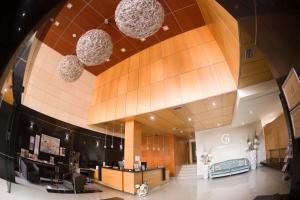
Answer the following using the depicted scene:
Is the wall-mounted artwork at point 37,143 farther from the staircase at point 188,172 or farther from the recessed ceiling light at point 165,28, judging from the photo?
the recessed ceiling light at point 165,28

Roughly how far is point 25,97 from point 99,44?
30 cm

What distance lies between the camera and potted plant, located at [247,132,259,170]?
679 millimetres

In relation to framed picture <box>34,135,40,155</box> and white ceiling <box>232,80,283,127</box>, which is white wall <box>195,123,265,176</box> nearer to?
white ceiling <box>232,80,283,127</box>

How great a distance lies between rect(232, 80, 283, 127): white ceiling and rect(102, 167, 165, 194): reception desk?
→ 398mm

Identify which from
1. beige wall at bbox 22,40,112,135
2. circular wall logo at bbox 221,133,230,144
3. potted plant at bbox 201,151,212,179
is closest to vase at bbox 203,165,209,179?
potted plant at bbox 201,151,212,179

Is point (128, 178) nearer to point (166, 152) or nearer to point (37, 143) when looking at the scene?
point (166, 152)

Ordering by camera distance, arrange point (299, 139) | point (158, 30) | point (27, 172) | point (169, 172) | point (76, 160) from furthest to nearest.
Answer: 1. point (158, 30)
2. point (169, 172)
3. point (76, 160)
4. point (27, 172)
5. point (299, 139)

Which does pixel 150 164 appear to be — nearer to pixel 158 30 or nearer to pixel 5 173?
pixel 5 173

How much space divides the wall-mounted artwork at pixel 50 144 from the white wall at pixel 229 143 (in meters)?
0.50

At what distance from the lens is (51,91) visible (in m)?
0.77

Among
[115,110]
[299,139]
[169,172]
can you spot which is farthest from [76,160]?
[299,139]

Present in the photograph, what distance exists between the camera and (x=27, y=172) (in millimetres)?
632

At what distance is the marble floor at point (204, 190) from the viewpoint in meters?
0.58

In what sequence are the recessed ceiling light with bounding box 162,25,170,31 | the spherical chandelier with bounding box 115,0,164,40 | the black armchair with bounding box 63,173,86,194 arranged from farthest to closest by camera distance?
the recessed ceiling light with bounding box 162,25,170,31, the spherical chandelier with bounding box 115,0,164,40, the black armchair with bounding box 63,173,86,194
